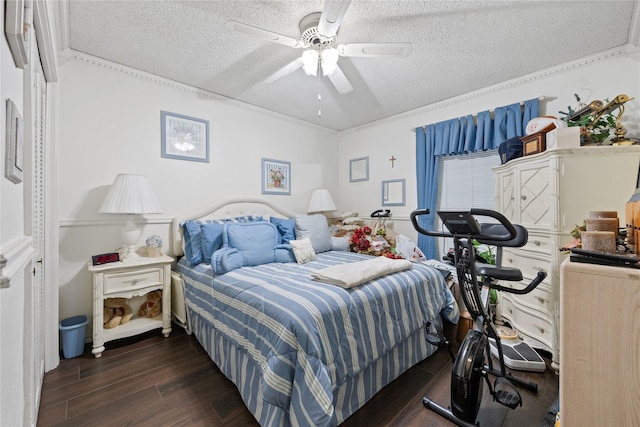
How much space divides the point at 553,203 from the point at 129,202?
3422mm

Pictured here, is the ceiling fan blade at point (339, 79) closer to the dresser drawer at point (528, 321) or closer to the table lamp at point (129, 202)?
the table lamp at point (129, 202)

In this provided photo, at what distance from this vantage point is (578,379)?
69cm

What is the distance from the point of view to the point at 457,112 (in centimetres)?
322

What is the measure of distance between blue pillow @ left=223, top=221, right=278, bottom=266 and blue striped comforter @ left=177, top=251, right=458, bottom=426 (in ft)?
0.56

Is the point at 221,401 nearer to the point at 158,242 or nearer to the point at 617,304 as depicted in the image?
the point at 158,242

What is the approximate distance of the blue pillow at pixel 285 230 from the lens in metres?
2.95

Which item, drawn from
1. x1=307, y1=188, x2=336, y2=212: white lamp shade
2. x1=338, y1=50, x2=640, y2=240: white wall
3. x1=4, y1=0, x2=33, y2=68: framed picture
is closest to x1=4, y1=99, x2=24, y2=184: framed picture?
x1=4, y1=0, x2=33, y2=68: framed picture

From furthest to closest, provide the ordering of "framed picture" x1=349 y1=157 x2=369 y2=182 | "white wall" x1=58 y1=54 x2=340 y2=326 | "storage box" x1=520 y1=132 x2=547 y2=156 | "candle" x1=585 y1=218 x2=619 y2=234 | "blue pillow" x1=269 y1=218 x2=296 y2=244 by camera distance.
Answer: "framed picture" x1=349 y1=157 x2=369 y2=182, "blue pillow" x1=269 y1=218 x2=296 y2=244, "white wall" x1=58 y1=54 x2=340 y2=326, "storage box" x1=520 y1=132 x2=547 y2=156, "candle" x1=585 y1=218 x2=619 y2=234

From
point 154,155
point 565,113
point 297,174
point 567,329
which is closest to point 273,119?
point 297,174

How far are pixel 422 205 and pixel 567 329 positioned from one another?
287 centimetres

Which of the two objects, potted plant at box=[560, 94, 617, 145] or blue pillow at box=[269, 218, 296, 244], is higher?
potted plant at box=[560, 94, 617, 145]

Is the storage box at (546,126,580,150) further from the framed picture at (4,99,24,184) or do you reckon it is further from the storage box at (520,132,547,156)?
the framed picture at (4,99,24,184)

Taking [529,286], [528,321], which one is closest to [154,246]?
[529,286]

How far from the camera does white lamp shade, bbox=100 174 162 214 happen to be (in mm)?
2234
